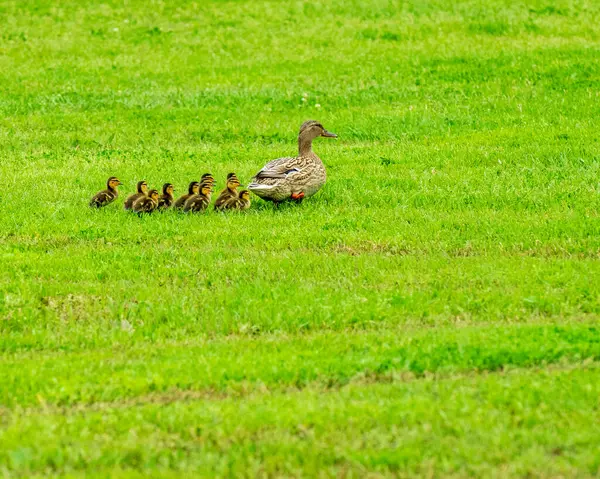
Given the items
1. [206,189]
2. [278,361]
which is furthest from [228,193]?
[278,361]

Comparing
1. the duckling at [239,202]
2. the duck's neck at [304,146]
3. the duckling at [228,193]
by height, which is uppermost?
the duck's neck at [304,146]

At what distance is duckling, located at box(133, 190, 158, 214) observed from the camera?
47.8 feet

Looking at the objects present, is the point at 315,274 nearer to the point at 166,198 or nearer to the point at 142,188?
the point at 166,198

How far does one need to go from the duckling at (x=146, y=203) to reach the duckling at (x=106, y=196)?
2.25ft

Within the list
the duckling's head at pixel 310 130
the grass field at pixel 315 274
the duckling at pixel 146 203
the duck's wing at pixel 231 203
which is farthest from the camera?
the duckling's head at pixel 310 130

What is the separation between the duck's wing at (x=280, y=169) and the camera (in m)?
15.1

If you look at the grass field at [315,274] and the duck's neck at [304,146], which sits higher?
the duck's neck at [304,146]

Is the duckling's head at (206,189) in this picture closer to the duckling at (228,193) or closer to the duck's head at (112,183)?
the duckling at (228,193)

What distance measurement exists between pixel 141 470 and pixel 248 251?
19.2 feet

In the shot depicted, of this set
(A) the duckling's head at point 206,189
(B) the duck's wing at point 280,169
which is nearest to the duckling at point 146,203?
(A) the duckling's head at point 206,189

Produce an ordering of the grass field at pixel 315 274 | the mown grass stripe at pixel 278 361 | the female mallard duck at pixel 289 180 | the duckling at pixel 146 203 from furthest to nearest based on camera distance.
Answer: the female mallard duck at pixel 289 180 → the duckling at pixel 146 203 → the mown grass stripe at pixel 278 361 → the grass field at pixel 315 274

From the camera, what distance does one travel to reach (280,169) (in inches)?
599

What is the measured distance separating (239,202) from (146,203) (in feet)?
4.43

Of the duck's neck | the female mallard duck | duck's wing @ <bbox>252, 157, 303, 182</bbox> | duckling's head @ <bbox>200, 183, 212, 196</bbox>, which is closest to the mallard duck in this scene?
duckling's head @ <bbox>200, 183, 212, 196</bbox>
